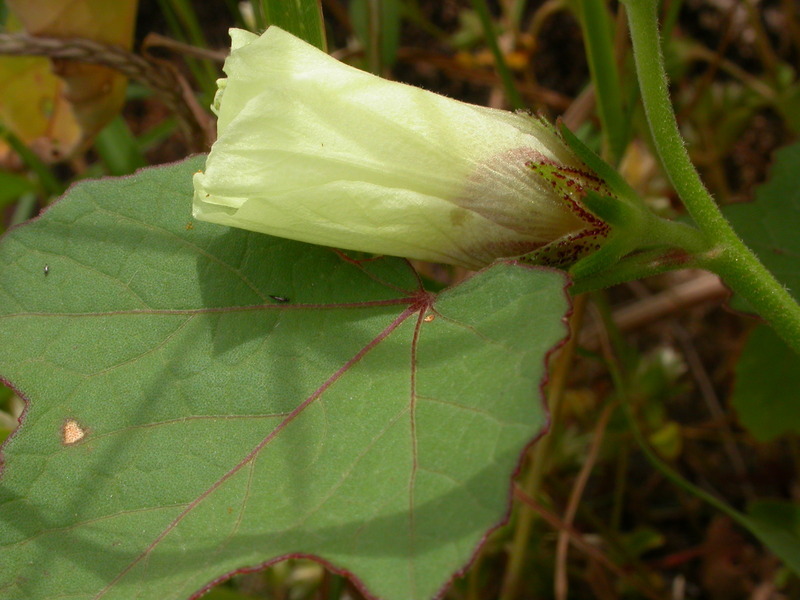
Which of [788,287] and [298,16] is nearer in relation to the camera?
[298,16]

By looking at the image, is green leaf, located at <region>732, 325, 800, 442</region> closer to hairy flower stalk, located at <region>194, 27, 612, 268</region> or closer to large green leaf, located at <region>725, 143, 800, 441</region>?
large green leaf, located at <region>725, 143, 800, 441</region>

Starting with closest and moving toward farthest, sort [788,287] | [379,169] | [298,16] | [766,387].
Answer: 1. [379,169]
2. [298,16]
3. [788,287]
4. [766,387]

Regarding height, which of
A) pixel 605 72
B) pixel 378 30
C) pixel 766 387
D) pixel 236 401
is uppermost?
pixel 605 72

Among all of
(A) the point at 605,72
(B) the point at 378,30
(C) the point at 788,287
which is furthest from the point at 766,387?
(B) the point at 378,30

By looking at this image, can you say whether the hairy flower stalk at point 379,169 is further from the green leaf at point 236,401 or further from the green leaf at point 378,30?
the green leaf at point 378,30

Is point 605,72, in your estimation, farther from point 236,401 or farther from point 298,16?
Result: point 236,401

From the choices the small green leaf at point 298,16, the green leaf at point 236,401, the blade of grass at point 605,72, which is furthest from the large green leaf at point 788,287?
the small green leaf at point 298,16

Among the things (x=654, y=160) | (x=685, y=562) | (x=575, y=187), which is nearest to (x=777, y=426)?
(x=685, y=562)
